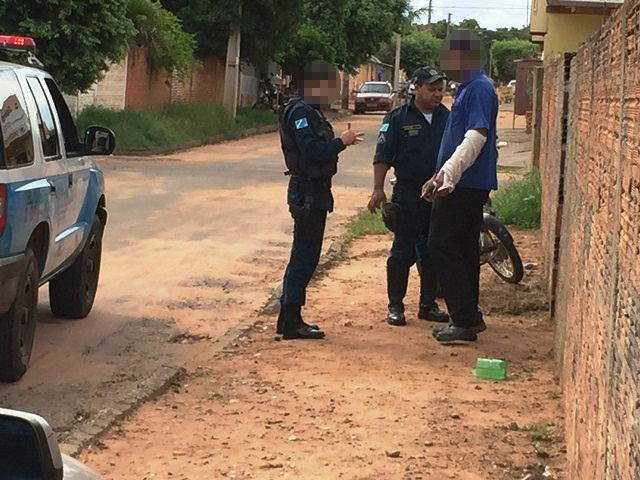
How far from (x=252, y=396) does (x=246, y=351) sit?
121 centimetres

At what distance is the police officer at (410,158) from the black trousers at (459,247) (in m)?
0.51

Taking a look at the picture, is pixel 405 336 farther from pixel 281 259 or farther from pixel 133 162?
pixel 133 162

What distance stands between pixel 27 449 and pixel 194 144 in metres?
27.5

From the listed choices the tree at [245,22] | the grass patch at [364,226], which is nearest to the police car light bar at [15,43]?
the grass patch at [364,226]

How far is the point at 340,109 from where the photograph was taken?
191 feet

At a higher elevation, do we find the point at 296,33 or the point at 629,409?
the point at 296,33

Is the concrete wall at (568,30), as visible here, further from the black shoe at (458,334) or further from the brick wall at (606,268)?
the brick wall at (606,268)

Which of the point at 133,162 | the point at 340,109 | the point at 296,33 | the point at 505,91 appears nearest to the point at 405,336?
the point at 133,162

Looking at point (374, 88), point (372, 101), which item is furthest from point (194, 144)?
point (374, 88)

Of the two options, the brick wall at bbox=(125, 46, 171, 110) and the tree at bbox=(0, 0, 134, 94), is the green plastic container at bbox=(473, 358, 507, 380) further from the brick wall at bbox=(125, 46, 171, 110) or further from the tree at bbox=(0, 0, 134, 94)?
the brick wall at bbox=(125, 46, 171, 110)

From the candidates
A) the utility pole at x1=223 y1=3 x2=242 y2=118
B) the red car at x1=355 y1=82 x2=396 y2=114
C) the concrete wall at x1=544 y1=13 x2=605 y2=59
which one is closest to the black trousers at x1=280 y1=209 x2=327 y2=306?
the concrete wall at x1=544 y1=13 x2=605 y2=59

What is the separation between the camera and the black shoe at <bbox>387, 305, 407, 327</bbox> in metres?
8.51

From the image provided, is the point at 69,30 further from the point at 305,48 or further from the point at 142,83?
the point at 305,48

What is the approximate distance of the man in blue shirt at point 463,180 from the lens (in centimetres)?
736
